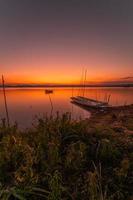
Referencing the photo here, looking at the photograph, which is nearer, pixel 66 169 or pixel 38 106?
pixel 66 169

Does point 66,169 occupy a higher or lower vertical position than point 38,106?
higher

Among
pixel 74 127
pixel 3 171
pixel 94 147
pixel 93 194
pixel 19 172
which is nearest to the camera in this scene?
pixel 93 194

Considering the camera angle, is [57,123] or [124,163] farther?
[57,123]

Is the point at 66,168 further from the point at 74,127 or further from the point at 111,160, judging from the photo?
the point at 74,127

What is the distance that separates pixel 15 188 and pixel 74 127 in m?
2.17

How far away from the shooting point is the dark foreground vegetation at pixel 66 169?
257 cm

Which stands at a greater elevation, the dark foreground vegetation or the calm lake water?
the dark foreground vegetation

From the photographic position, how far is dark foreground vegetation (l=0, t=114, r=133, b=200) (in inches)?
101

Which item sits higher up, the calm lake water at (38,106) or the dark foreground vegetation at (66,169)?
the dark foreground vegetation at (66,169)

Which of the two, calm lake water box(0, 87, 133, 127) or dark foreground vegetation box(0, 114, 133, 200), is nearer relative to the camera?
dark foreground vegetation box(0, 114, 133, 200)

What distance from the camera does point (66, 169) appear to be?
3.14 metres

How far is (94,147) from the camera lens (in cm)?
378

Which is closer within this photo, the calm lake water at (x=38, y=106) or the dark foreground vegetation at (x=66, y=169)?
the dark foreground vegetation at (x=66, y=169)

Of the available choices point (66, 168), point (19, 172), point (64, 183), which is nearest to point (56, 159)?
point (66, 168)
